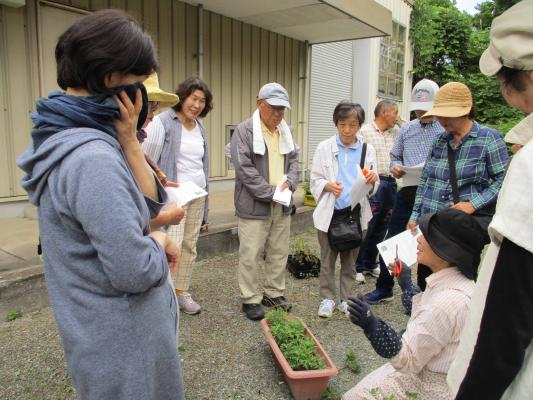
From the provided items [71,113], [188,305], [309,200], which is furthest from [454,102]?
[309,200]

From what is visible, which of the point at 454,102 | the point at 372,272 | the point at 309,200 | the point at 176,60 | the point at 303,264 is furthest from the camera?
the point at 309,200

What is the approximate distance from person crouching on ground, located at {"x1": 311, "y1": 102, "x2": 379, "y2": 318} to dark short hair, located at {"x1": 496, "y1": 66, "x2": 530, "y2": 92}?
2465 millimetres

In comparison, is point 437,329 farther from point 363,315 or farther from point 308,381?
point 308,381

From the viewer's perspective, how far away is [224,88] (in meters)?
7.28

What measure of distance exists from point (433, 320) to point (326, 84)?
9.05m

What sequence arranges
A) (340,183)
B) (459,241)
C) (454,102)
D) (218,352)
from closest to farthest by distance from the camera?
(459,241) < (454,102) < (218,352) < (340,183)

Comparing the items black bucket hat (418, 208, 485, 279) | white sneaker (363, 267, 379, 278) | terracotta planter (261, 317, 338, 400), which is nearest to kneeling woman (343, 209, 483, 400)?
black bucket hat (418, 208, 485, 279)

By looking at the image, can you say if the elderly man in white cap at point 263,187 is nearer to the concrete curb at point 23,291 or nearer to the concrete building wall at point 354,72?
the concrete curb at point 23,291

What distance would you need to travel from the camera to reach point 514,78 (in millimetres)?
1087

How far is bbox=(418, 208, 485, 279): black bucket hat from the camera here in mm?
2082

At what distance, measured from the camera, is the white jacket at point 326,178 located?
3645 mm

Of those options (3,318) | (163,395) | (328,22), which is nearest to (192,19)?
(328,22)

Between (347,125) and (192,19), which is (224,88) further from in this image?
(347,125)

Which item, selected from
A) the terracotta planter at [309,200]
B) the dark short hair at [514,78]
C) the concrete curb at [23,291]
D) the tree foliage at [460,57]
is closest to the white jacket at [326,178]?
the concrete curb at [23,291]
